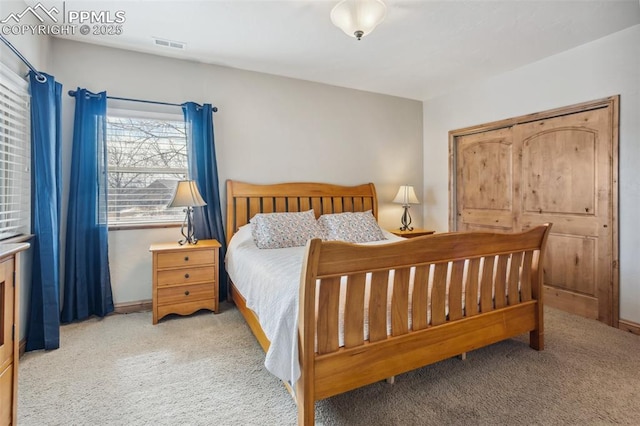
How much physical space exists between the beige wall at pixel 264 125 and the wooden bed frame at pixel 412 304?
1619 millimetres

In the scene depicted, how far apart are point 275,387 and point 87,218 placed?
2.24 metres

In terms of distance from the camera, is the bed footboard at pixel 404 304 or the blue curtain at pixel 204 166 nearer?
the bed footboard at pixel 404 304

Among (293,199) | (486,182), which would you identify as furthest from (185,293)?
(486,182)

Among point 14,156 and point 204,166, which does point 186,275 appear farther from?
point 14,156

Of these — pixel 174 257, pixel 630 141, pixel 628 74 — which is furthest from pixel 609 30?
pixel 174 257

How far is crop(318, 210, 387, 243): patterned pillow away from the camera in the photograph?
3285 millimetres

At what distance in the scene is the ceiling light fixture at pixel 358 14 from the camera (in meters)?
2.02

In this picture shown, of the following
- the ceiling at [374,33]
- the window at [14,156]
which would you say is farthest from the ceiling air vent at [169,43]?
the window at [14,156]

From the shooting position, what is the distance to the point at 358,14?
6.75ft

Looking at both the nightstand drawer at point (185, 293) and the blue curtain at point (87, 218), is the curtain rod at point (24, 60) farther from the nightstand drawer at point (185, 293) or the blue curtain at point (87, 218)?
the nightstand drawer at point (185, 293)

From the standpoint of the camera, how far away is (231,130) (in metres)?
3.42

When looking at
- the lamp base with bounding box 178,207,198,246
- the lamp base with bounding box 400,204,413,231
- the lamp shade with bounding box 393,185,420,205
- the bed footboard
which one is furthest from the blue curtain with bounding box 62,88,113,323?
the lamp base with bounding box 400,204,413,231

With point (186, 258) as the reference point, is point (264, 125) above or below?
above

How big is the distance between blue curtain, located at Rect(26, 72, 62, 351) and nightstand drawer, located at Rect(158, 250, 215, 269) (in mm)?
731
